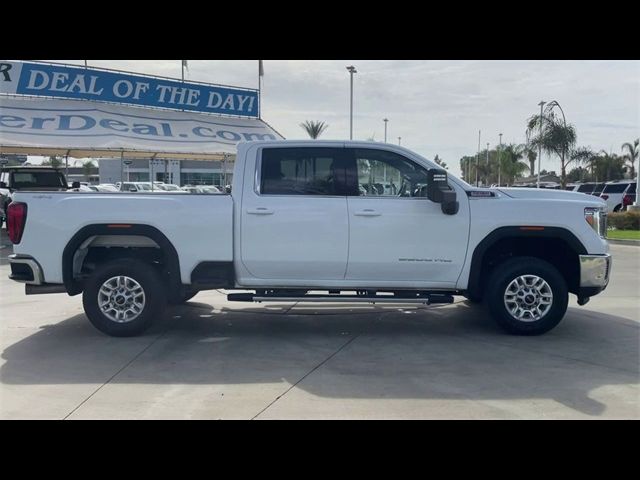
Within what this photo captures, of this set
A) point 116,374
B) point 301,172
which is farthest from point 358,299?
point 116,374

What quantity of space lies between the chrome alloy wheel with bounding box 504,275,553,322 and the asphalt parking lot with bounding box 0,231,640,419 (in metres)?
0.28

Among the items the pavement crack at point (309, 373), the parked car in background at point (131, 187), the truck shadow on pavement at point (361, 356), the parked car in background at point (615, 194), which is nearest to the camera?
the pavement crack at point (309, 373)

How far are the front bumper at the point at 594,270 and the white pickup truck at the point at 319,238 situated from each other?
0.01m

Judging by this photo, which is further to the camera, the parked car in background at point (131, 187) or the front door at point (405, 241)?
the parked car in background at point (131, 187)

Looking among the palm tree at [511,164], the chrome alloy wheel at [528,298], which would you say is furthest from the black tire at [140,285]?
the palm tree at [511,164]

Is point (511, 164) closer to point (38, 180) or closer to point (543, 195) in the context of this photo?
point (38, 180)

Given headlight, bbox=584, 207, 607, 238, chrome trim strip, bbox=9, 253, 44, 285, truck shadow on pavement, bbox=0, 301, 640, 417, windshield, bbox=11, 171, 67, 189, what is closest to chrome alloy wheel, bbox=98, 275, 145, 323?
truck shadow on pavement, bbox=0, 301, 640, 417

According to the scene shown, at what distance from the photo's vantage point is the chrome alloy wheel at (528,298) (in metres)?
6.39

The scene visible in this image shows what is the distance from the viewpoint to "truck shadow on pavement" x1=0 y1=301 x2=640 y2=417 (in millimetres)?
5004

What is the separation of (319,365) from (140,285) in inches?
87.3

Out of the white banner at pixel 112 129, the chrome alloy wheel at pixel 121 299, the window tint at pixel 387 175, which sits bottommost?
the chrome alloy wheel at pixel 121 299

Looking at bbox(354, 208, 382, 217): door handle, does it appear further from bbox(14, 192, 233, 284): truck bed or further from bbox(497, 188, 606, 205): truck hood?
bbox(497, 188, 606, 205): truck hood

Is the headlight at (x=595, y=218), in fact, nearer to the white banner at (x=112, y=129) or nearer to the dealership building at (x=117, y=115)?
the dealership building at (x=117, y=115)
